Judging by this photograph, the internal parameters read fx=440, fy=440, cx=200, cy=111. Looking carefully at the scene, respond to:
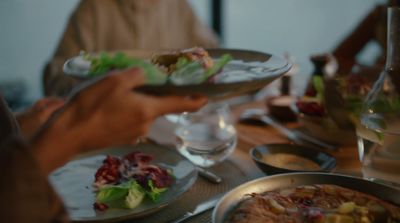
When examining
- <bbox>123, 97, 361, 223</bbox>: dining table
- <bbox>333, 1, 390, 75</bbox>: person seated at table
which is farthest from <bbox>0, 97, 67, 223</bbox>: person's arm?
<bbox>333, 1, 390, 75</bbox>: person seated at table

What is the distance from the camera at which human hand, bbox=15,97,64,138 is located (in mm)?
951

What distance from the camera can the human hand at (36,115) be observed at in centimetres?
95

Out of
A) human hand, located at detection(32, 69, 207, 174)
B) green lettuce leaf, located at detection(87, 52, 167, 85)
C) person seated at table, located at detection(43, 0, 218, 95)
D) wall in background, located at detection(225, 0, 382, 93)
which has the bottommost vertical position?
wall in background, located at detection(225, 0, 382, 93)

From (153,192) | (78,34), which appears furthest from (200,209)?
(78,34)

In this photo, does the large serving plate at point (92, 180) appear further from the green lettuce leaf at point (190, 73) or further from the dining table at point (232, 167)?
the green lettuce leaf at point (190, 73)

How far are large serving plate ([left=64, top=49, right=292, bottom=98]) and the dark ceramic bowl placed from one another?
0.88 feet

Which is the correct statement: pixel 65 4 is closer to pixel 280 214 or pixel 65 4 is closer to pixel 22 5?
pixel 22 5

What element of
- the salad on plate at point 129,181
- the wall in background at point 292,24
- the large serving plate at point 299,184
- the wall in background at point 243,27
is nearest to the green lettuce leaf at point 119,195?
the salad on plate at point 129,181

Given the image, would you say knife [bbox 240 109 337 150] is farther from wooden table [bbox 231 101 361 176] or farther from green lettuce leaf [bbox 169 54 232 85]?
green lettuce leaf [bbox 169 54 232 85]

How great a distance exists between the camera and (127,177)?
1007mm

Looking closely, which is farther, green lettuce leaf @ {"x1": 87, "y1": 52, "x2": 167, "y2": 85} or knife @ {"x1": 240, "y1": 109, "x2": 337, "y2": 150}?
knife @ {"x1": 240, "y1": 109, "x2": 337, "y2": 150}

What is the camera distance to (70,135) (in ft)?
2.19

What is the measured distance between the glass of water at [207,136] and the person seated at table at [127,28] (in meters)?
1.13

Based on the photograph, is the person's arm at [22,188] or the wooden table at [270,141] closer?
the person's arm at [22,188]
